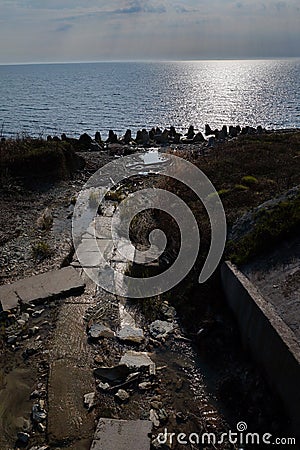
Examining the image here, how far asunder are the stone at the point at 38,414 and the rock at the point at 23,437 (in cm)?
18

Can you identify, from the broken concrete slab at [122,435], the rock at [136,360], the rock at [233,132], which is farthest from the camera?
the rock at [233,132]

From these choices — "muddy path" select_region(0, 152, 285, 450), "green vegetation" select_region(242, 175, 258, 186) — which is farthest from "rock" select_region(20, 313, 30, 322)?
"green vegetation" select_region(242, 175, 258, 186)

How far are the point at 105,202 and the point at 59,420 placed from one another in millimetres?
7177

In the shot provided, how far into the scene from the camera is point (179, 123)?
43.2 meters

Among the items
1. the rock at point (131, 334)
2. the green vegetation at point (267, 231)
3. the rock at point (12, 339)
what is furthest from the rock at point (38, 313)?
the green vegetation at point (267, 231)

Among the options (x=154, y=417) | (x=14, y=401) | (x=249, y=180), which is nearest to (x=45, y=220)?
(x=249, y=180)

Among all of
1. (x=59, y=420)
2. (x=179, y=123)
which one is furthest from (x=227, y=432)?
(x=179, y=123)

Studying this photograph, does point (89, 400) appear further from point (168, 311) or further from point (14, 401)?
point (168, 311)

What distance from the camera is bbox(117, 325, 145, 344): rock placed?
212 inches

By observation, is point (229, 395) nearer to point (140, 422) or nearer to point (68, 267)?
point (140, 422)

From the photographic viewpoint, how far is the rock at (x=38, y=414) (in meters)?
4.12

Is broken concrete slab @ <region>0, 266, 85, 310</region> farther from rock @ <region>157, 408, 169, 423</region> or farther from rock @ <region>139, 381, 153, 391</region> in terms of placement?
rock @ <region>157, 408, 169, 423</region>

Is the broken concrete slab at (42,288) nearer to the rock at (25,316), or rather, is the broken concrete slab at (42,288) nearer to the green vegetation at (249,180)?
the rock at (25,316)

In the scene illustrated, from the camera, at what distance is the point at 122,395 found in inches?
176
